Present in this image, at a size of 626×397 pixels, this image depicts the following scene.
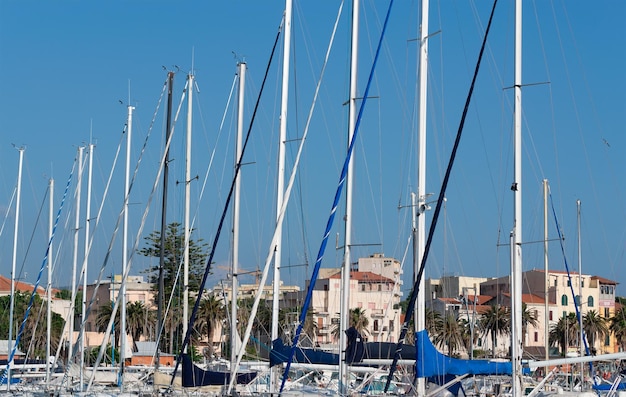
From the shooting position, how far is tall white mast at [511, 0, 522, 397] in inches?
824

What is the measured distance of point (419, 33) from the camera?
76.7ft

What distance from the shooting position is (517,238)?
2200cm

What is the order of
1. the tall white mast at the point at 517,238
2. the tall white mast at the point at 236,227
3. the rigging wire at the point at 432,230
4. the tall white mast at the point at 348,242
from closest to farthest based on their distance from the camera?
the rigging wire at the point at 432,230 < the tall white mast at the point at 517,238 < the tall white mast at the point at 348,242 < the tall white mast at the point at 236,227

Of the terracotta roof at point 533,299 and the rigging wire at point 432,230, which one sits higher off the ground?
the terracotta roof at point 533,299

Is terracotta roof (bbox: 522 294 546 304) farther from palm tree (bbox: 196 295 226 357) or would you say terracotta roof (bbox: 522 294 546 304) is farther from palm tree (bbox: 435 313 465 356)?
palm tree (bbox: 196 295 226 357)

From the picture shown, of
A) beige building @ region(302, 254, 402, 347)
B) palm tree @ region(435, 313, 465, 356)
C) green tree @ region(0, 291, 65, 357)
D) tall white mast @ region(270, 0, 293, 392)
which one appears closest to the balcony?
beige building @ region(302, 254, 402, 347)

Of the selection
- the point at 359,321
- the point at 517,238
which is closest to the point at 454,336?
the point at 359,321

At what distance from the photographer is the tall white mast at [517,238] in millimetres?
20922

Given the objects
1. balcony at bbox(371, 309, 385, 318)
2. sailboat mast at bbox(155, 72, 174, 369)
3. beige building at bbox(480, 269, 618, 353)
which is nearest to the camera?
sailboat mast at bbox(155, 72, 174, 369)

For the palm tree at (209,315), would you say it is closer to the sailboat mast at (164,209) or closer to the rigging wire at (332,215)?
the sailboat mast at (164,209)

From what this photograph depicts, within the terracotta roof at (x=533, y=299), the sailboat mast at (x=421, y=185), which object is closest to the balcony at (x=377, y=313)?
the terracotta roof at (x=533, y=299)

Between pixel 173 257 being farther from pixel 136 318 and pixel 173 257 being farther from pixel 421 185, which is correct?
pixel 421 185

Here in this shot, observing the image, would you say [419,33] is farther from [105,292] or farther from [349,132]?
[105,292]

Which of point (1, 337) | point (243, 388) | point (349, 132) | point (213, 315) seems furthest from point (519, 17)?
point (1, 337)
